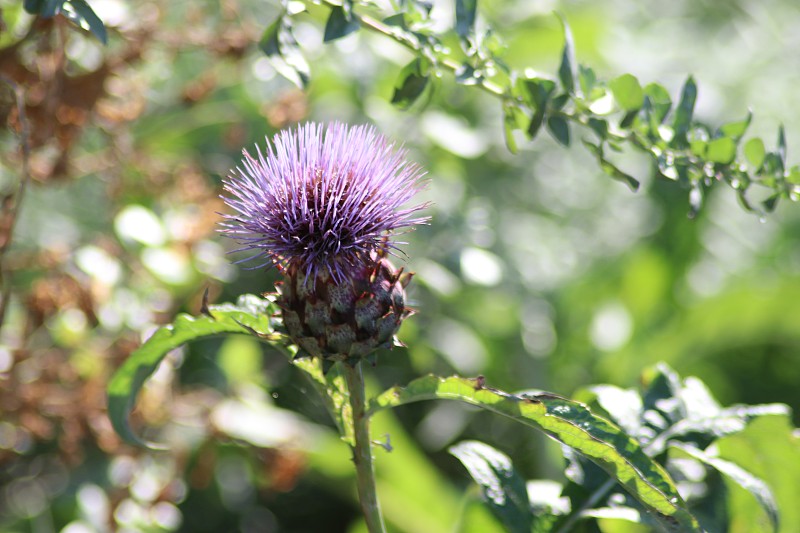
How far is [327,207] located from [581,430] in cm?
34

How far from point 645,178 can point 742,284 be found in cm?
40

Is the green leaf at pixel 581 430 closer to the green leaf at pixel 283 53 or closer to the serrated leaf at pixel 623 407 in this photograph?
the serrated leaf at pixel 623 407

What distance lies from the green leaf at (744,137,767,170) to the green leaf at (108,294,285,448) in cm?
56

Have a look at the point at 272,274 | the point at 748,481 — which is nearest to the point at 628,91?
the point at 748,481

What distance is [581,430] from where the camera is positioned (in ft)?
2.74

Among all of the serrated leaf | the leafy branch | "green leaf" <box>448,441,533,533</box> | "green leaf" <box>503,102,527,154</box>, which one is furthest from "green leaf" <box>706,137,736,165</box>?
"green leaf" <box>448,441,533,533</box>

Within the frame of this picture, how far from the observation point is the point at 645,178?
240cm

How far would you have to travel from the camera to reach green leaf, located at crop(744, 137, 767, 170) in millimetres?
988

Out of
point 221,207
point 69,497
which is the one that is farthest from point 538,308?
point 69,497

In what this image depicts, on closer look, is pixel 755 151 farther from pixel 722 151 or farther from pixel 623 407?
pixel 623 407

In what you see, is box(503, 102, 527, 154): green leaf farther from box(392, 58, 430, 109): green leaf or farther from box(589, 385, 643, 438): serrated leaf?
box(589, 385, 643, 438): serrated leaf

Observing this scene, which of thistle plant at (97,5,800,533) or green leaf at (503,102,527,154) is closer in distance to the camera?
thistle plant at (97,5,800,533)

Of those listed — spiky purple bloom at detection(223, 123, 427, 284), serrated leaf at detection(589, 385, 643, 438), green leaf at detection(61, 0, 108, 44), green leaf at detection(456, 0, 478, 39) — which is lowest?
serrated leaf at detection(589, 385, 643, 438)

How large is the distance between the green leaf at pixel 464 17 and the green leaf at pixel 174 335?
1.21ft
